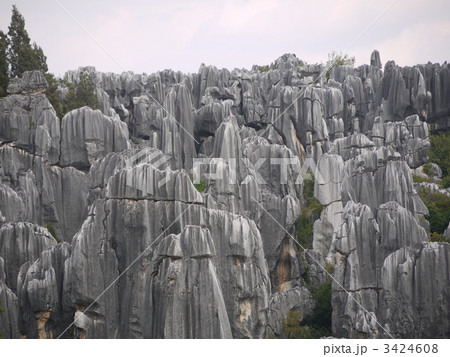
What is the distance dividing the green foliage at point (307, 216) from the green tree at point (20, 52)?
17102 mm

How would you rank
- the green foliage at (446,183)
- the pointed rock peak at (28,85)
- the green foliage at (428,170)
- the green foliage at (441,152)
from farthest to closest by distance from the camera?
the green foliage at (441,152)
the green foliage at (428,170)
the green foliage at (446,183)
the pointed rock peak at (28,85)

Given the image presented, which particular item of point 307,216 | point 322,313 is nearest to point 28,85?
point 307,216

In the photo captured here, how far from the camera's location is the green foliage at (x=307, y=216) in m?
42.3

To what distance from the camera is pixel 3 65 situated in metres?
49.1

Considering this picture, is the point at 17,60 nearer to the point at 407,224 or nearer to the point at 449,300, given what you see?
the point at 407,224

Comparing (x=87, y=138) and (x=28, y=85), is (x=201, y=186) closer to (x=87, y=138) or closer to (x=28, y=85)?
(x=87, y=138)

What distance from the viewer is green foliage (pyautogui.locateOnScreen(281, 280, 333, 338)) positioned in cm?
3312

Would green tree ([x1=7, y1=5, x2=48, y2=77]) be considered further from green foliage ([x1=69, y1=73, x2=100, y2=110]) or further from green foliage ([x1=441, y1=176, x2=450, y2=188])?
green foliage ([x1=441, y1=176, x2=450, y2=188])

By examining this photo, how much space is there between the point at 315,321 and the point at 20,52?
1012 inches

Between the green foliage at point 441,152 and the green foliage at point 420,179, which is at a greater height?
the green foliage at point 441,152

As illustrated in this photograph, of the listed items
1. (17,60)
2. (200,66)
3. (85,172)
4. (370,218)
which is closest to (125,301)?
(370,218)

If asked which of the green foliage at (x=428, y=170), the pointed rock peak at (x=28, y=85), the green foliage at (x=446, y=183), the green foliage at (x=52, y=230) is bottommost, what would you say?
the green foliage at (x=52, y=230)

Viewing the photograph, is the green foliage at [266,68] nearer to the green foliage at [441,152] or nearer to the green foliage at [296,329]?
the green foliage at [441,152]

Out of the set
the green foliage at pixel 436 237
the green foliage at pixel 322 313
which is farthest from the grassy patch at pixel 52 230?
the green foliage at pixel 436 237
